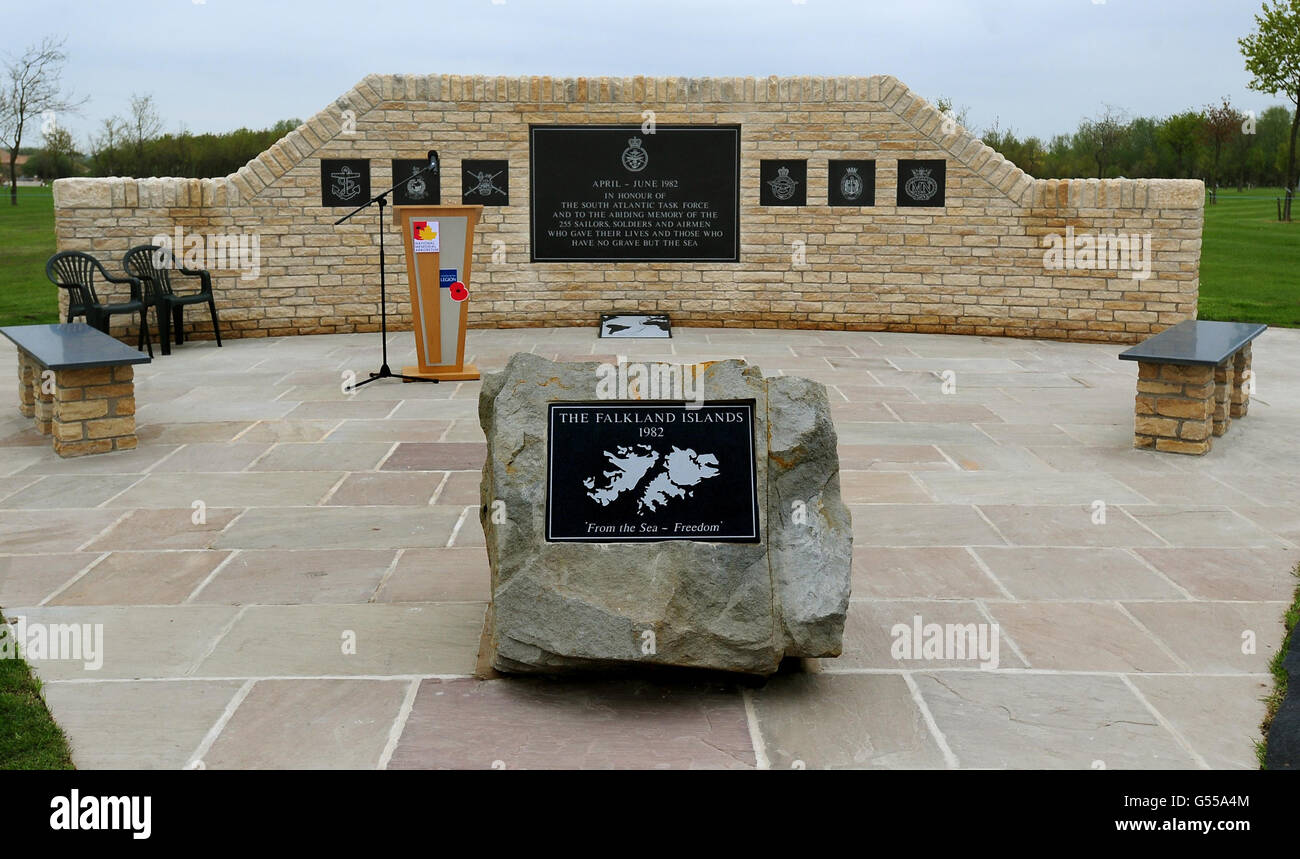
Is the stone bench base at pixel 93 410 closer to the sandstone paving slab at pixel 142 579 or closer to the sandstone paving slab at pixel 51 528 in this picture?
the sandstone paving slab at pixel 51 528

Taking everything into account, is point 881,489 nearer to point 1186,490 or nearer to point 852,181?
point 1186,490

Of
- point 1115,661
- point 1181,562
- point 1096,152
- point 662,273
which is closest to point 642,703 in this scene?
point 1115,661

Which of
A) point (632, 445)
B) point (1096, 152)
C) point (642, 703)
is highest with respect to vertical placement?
point (1096, 152)

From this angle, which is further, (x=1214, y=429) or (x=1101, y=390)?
(x=1101, y=390)

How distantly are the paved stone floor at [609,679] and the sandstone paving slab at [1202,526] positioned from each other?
0.8 inches

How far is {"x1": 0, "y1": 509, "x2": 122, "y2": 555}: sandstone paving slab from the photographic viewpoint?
5.44m

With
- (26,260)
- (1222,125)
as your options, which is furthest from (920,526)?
(1222,125)

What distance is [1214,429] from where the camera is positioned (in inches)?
311

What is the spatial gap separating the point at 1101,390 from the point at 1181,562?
4567mm

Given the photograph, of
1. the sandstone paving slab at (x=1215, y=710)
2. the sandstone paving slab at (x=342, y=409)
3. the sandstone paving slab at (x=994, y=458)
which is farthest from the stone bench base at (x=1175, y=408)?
the sandstone paving slab at (x=342, y=409)

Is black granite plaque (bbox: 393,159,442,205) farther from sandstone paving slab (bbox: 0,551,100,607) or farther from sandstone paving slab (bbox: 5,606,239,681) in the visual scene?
sandstone paving slab (bbox: 5,606,239,681)

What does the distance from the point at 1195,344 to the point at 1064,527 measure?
Answer: 2492mm

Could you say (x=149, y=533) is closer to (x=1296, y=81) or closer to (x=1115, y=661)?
Answer: (x=1115, y=661)

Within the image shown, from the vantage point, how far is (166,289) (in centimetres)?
1165
